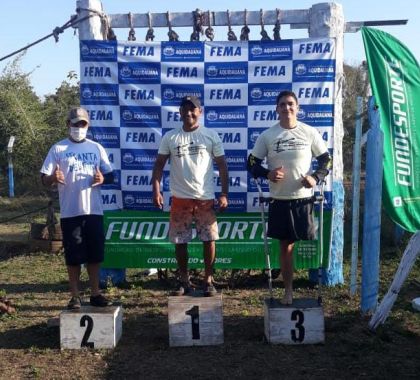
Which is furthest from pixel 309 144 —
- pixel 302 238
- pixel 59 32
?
pixel 59 32

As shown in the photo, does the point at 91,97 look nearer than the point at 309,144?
No

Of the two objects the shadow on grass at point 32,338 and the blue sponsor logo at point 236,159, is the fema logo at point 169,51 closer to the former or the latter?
the blue sponsor logo at point 236,159

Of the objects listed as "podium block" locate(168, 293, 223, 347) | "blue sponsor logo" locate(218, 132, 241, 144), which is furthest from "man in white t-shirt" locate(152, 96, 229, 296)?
"blue sponsor logo" locate(218, 132, 241, 144)

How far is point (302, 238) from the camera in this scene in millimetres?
5004

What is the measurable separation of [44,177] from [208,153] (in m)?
1.45

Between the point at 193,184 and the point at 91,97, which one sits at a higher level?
the point at 91,97

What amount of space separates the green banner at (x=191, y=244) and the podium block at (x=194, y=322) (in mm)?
1953

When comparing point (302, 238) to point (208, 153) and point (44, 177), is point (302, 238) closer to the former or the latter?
point (208, 153)

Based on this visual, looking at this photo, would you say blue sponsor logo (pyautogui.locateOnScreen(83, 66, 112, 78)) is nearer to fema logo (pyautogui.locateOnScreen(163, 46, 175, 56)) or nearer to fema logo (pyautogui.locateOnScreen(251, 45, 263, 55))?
fema logo (pyautogui.locateOnScreen(163, 46, 175, 56))

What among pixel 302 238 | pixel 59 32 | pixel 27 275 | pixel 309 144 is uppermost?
pixel 59 32

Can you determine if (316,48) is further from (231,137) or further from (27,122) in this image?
(27,122)

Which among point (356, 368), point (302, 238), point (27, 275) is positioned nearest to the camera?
point (356, 368)

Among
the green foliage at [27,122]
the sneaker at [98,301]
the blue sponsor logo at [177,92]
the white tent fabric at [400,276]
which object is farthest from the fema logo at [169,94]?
the green foliage at [27,122]

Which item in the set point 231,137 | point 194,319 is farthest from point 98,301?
point 231,137
